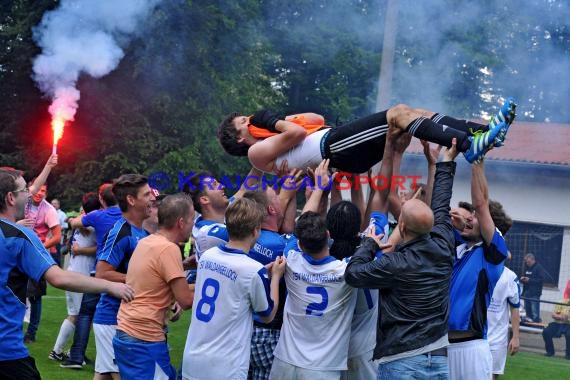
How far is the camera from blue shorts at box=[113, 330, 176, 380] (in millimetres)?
5617

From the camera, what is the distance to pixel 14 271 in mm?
5004

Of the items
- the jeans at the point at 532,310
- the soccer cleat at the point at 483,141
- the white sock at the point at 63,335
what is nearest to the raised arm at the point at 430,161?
the soccer cleat at the point at 483,141

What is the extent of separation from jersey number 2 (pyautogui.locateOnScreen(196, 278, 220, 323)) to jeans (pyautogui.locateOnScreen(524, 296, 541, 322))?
11.3 m

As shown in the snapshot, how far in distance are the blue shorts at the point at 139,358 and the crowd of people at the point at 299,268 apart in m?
0.01

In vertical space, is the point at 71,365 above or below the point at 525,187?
below

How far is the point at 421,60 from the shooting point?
18438 mm

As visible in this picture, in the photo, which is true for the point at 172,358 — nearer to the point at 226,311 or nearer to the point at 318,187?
the point at 318,187

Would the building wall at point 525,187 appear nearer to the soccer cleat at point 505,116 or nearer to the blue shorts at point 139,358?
the soccer cleat at point 505,116

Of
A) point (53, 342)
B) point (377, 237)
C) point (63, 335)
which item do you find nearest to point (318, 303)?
point (377, 237)

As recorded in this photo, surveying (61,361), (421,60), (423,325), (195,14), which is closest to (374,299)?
(423,325)

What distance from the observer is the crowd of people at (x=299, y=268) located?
16.6 ft

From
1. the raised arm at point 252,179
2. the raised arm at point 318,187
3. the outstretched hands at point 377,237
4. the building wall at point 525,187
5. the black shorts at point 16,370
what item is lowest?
the black shorts at point 16,370

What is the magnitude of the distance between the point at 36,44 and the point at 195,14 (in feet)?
14.5

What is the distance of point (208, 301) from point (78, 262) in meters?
5.13
